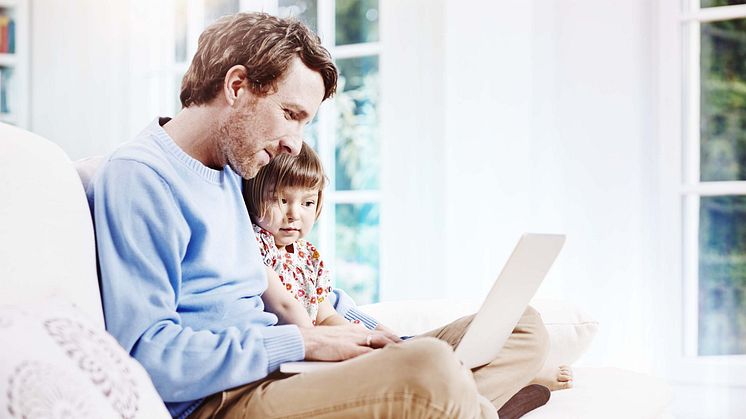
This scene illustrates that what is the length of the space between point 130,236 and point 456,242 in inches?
88.3

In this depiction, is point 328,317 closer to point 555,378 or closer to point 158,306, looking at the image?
point 555,378

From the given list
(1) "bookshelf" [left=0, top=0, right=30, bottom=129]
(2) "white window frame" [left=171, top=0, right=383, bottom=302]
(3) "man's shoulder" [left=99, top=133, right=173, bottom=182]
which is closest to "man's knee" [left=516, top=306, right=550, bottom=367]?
(3) "man's shoulder" [left=99, top=133, right=173, bottom=182]

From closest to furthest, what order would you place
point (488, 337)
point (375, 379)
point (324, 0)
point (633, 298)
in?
point (375, 379) < point (488, 337) < point (633, 298) < point (324, 0)

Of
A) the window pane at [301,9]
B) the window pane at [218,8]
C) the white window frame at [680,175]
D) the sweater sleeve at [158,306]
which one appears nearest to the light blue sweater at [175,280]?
the sweater sleeve at [158,306]

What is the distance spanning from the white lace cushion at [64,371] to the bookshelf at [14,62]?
13.5ft

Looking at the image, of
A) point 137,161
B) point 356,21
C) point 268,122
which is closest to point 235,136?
point 268,122

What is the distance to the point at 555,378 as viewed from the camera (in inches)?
79.2

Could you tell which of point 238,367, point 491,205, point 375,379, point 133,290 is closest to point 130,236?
point 133,290

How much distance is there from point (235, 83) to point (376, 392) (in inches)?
25.2

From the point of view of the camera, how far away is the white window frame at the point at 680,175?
3303mm

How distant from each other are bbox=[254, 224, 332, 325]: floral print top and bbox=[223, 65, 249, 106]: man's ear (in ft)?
1.37

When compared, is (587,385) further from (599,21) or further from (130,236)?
(599,21)

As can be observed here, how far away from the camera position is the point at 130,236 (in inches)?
56.2

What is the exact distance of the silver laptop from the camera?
1454 millimetres
